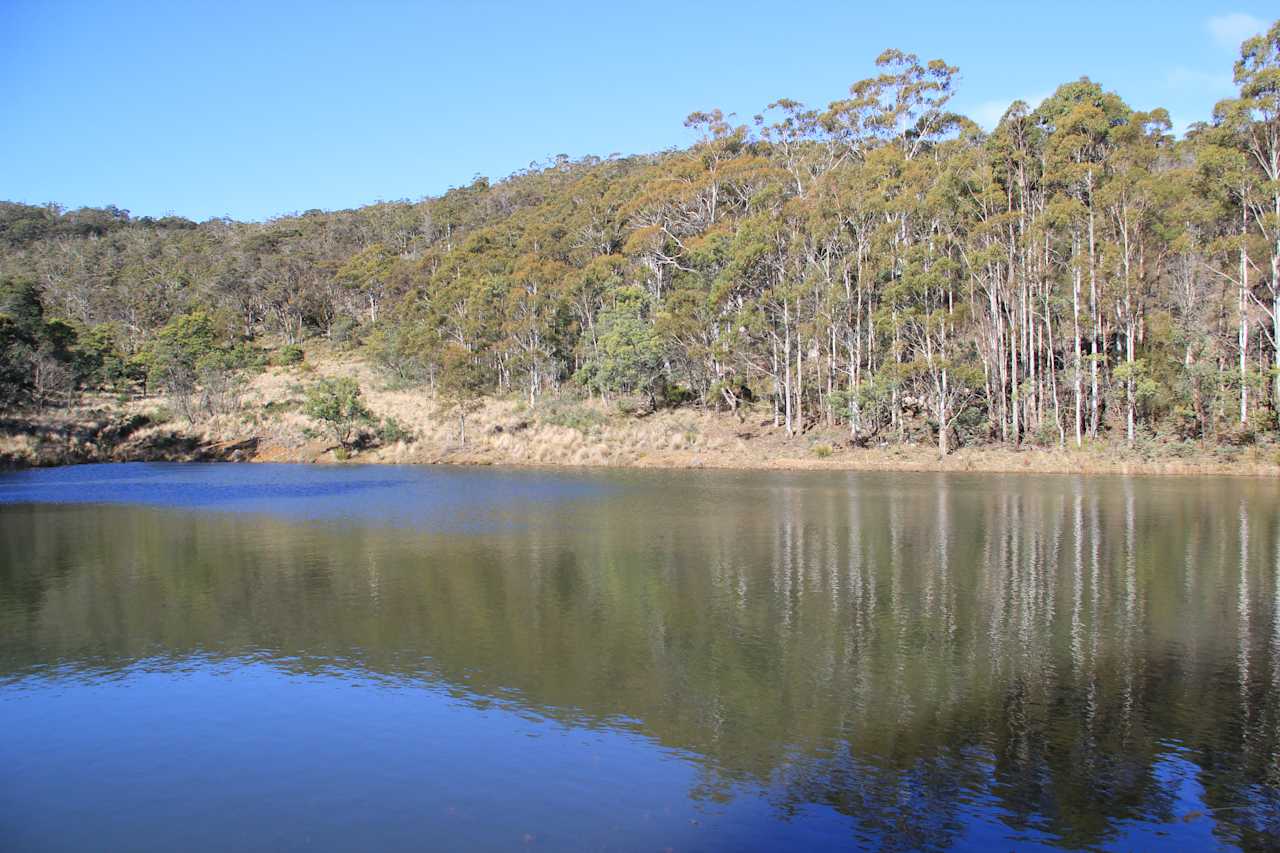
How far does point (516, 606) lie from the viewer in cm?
1658

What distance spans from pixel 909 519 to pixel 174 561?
59.9 ft

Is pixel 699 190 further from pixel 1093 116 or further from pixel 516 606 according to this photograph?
pixel 516 606

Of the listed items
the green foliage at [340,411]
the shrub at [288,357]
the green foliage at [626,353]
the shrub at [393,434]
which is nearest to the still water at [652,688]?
the green foliage at [340,411]

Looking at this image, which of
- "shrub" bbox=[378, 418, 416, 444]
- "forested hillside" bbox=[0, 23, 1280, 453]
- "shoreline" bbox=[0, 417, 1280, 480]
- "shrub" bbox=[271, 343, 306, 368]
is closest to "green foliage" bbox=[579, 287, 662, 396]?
"forested hillside" bbox=[0, 23, 1280, 453]

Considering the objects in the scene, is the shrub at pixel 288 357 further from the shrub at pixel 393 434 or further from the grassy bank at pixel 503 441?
the shrub at pixel 393 434

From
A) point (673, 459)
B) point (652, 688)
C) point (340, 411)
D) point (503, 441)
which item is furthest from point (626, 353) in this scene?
point (652, 688)

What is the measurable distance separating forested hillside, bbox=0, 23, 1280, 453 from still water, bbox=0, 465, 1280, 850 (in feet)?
60.1

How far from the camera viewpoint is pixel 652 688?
1210cm

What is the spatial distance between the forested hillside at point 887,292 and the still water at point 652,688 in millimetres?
18320

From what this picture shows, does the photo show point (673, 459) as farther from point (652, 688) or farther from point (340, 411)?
point (652, 688)

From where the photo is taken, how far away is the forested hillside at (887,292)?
39406 millimetres

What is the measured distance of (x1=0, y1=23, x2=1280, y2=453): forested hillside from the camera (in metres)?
39.4

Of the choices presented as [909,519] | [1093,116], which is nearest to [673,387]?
[1093,116]

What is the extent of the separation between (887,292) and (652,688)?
115 feet
